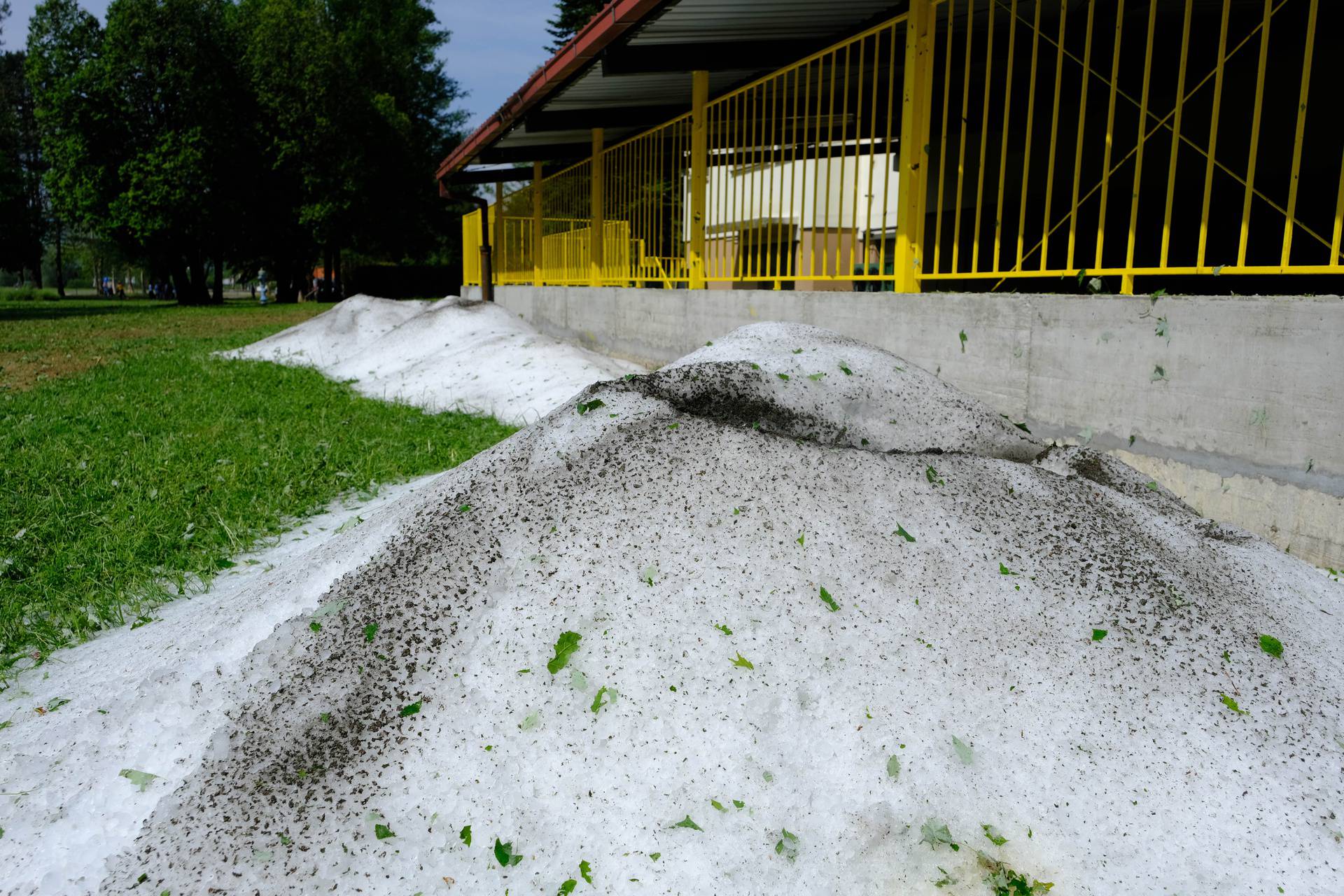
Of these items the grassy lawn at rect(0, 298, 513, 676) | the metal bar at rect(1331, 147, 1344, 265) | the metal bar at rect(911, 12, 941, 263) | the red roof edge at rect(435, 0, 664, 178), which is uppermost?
the red roof edge at rect(435, 0, 664, 178)

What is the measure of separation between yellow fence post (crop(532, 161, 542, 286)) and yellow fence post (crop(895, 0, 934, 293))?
372 inches

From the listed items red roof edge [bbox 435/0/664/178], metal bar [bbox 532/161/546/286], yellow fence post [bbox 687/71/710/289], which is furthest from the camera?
metal bar [bbox 532/161/546/286]

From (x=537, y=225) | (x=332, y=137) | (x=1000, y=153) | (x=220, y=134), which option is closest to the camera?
(x=1000, y=153)

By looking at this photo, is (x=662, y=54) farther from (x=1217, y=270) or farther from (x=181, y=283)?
(x=181, y=283)

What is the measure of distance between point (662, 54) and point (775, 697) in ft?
20.1

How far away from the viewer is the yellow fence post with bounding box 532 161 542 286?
14.2 m

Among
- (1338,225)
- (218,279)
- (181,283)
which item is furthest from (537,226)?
(218,279)

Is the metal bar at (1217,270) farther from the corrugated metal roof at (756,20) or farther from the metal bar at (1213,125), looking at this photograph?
the corrugated metal roof at (756,20)

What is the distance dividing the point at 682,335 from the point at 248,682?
5644mm

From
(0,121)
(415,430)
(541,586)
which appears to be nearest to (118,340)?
(415,430)

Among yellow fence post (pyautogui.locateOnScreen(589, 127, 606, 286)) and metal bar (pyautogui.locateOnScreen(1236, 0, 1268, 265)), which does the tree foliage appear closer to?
yellow fence post (pyautogui.locateOnScreen(589, 127, 606, 286))

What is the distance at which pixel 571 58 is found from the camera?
23.9 ft

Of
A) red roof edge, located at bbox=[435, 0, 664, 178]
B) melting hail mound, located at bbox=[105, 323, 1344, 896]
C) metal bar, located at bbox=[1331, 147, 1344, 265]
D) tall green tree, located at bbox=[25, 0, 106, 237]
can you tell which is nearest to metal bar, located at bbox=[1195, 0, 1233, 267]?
metal bar, located at bbox=[1331, 147, 1344, 265]

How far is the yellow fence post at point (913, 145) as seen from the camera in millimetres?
4977
